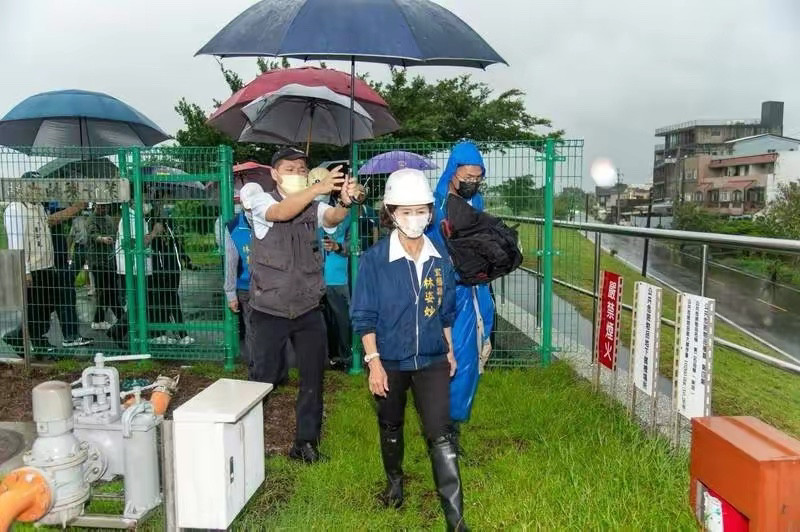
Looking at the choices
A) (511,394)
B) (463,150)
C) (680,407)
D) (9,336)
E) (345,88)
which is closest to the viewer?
(680,407)

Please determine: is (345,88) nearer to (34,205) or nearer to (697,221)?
(34,205)

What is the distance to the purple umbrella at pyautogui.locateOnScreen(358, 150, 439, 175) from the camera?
6410mm

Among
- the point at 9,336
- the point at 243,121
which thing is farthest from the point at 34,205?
the point at 243,121

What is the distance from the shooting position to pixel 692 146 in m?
76.8

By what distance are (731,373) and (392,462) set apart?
19.1 ft

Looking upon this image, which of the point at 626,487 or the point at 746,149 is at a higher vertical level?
the point at 746,149

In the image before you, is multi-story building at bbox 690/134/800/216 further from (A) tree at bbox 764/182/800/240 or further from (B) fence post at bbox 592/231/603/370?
(B) fence post at bbox 592/231/603/370

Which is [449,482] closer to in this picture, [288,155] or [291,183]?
[291,183]

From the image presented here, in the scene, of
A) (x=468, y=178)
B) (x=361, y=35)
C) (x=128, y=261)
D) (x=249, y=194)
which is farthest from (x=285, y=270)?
(x=128, y=261)

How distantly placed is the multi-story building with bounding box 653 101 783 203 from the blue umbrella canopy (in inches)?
2634

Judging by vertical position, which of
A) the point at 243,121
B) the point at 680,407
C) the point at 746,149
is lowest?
the point at 680,407

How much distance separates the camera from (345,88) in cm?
655

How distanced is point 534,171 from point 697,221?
48.5 meters

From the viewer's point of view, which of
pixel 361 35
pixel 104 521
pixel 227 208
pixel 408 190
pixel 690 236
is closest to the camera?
pixel 104 521
